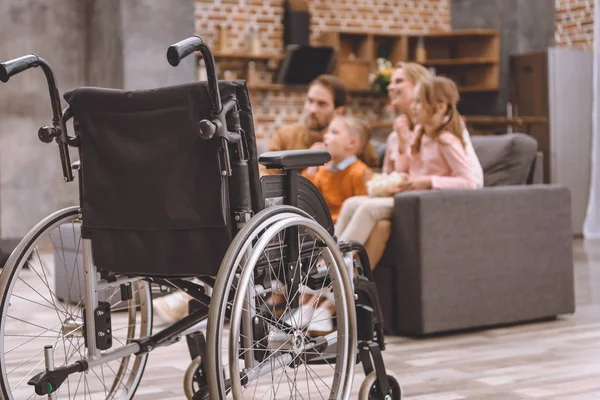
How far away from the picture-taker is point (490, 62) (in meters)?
9.57

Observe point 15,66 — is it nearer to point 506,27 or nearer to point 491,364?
point 491,364

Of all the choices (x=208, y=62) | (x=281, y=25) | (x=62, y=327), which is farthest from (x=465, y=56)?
(x=208, y=62)

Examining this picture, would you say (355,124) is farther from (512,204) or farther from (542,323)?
(542,323)

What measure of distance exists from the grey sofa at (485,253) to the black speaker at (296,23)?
5.33m

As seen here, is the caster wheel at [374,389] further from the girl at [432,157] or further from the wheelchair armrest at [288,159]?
the girl at [432,157]

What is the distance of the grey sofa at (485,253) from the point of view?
3818mm

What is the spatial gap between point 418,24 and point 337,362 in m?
8.39

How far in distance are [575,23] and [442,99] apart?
222 inches

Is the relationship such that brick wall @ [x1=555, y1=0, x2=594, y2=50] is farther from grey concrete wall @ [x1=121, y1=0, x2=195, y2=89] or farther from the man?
the man

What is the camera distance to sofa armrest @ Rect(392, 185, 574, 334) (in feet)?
12.5

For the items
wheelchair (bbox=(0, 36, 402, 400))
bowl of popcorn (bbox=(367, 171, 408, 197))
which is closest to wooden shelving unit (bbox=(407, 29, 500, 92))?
bowl of popcorn (bbox=(367, 171, 408, 197))

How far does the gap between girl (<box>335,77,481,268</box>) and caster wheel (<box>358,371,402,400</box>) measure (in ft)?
3.98

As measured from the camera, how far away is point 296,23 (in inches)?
372

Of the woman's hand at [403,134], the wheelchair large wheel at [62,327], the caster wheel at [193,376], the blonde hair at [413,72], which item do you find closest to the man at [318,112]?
the woman's hand at [403,134]
